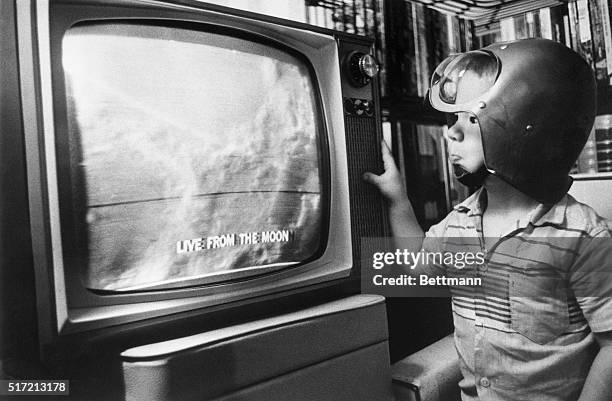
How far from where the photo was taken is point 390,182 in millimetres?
740

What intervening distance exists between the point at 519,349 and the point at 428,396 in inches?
5.5

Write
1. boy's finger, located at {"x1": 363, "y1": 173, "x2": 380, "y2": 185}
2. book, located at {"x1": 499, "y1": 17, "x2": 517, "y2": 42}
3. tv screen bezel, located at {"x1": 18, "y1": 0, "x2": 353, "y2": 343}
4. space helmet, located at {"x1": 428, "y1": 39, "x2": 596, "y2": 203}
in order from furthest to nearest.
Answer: book, located at {"x1": 499, "y1": 17, "x2": 517, "y2": 42}
boy's finger, located at {"x1": 363, "y1": 173, "x2": 380, "y2": 185}
space helmet, located at {"x1": 428, "y1": 39, "x2": 596, "y2": 203}
tv screen bezel, located at {"x1": 18, "y1": 0, "x2": 353, "y2": 343}

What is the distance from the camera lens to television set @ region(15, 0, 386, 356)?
1.49ft

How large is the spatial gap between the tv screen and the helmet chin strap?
186mm

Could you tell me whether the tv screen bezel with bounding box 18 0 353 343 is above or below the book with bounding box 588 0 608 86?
below

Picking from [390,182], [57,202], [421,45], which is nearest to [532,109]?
[390,182]

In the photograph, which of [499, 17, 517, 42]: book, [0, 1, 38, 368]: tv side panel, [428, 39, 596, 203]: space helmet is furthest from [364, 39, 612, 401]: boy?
[0, 1, 38, 368]: tv side panel

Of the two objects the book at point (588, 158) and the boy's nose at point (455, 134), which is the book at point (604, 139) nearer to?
the book at point (588, 158)

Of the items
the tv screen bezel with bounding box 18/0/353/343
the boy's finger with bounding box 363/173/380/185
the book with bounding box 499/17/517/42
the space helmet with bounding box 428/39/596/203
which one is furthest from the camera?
the book with bounding box 499/17/517/42

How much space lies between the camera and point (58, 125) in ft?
1.50

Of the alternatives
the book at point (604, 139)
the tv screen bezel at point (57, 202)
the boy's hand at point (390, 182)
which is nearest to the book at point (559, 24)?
the book at point (604, 139)

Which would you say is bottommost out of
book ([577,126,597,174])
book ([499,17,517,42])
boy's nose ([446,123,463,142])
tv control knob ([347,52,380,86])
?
book ([577,126,597,174])

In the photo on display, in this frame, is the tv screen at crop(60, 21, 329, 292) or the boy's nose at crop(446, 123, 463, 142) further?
the boy's nose at crop(446, 123, 463, 142)

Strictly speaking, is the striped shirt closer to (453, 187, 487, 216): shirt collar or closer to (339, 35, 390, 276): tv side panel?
(453, 187, 487, 216): shirt collar
